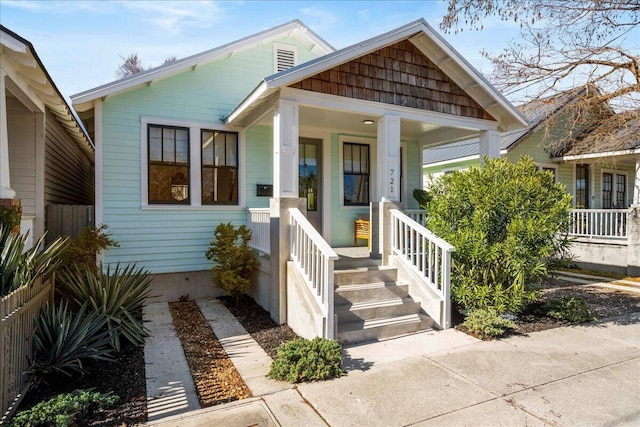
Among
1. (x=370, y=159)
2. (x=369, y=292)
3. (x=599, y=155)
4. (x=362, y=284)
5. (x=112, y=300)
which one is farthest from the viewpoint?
(x=599, y=155)

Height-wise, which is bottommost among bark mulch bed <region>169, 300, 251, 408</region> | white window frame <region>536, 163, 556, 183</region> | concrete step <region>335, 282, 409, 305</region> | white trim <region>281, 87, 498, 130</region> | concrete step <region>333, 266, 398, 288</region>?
bark mulch bed <region>169, 300, 251, 408</region>

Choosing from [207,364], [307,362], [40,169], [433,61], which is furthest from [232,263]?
[433,61]

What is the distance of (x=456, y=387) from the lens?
3.47 meters

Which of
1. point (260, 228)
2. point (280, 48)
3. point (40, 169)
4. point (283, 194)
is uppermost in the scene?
point (280, 48)

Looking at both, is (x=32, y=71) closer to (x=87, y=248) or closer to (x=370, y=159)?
(x=87, y=248)

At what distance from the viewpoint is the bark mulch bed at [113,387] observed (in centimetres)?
295

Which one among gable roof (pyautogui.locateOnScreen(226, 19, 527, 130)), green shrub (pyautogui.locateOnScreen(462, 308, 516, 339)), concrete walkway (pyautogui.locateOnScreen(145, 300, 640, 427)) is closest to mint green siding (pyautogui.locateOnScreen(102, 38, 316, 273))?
gable roof (pyautogui.locateOnScreen(226, 19, 527, 130))

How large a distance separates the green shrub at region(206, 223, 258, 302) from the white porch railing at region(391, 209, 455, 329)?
8.21ft

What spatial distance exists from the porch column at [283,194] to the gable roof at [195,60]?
8.92ft

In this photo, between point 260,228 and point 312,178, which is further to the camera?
point 312,178

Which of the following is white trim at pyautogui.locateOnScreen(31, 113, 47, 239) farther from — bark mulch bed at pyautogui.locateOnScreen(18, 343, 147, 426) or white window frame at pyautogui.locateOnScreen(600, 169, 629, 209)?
white window frame at pyautogui.locateOnScreen(600, 169, 629, 209)

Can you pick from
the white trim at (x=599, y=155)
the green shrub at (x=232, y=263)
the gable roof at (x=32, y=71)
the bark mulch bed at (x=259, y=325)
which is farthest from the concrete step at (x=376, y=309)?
the white trim at (x=599, y=155)

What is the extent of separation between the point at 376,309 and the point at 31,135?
243 inches

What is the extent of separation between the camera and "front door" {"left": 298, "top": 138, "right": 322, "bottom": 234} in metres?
8.27
